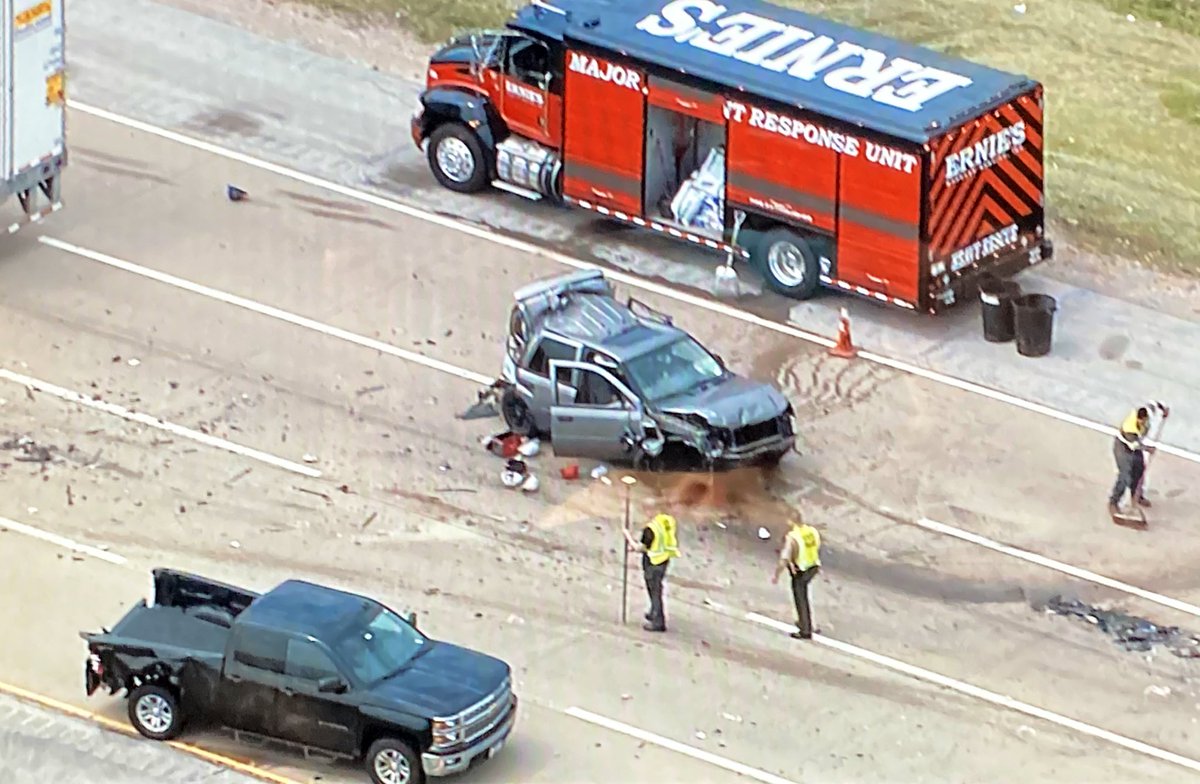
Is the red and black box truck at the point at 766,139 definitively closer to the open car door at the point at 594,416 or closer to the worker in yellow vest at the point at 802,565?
the open car door at the point at 594,416

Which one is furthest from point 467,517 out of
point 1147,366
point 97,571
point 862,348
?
point 1147,366

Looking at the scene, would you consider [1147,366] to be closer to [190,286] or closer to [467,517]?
[467,517]

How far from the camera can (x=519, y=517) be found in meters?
27.3

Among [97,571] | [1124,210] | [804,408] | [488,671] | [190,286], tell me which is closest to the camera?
[488,671]

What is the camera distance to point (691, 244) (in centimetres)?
3325

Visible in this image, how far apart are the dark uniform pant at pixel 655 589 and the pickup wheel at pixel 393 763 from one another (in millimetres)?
3734

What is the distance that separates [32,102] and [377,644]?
11.3 meters

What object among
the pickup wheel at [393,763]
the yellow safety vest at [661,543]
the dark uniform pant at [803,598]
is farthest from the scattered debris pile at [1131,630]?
the pickup wheel at [393,763]

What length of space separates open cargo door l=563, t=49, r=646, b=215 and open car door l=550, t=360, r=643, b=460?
5.30 meters

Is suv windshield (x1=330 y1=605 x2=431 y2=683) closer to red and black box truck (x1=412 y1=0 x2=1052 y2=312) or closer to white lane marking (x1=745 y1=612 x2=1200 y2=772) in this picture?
white lane marking (x1=745 y1=612 x2=1200 y2=772)

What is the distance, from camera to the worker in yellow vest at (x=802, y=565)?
974 inches

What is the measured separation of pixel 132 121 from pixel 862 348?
1049cm

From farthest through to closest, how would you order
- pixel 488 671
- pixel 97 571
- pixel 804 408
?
pixel 804 408
pixel 97 571
pixel 488 671

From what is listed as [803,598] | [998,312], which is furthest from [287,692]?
[998,312]
